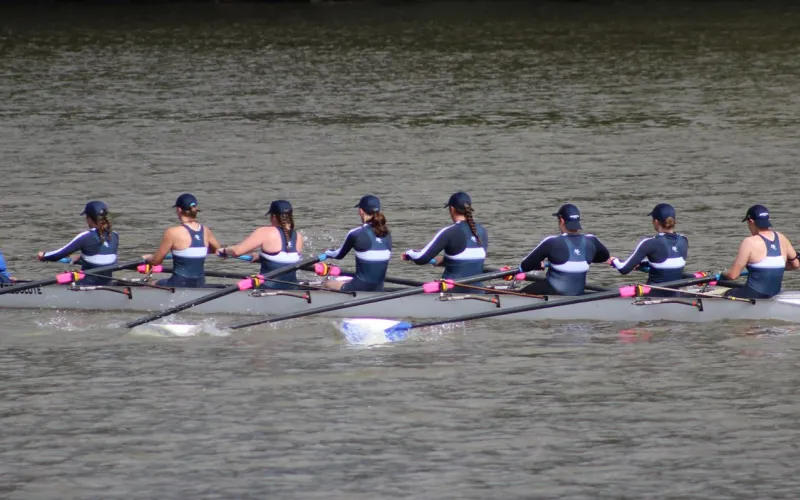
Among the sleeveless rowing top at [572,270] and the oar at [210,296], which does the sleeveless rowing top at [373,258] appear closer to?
the oar at [210,296]

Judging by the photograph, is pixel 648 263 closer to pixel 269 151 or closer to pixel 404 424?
pixel 404 424

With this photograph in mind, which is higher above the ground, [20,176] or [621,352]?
[20,176]

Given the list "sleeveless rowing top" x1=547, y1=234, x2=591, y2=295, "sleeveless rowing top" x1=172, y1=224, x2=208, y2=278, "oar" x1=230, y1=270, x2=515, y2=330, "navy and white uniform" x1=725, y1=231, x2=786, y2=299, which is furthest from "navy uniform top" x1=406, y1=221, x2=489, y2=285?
"navy and white uniform" x1=725, y1=231, x2=786, y2=299

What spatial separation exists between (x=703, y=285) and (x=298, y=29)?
3934cm

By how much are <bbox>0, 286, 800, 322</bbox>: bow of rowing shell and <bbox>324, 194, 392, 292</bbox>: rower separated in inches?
10.8

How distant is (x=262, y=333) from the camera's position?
18891mm

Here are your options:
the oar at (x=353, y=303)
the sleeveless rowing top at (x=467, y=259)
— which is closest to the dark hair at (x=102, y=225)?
the oar at (x=353, y=303)

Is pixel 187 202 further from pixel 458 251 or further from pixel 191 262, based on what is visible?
pixel 458 251

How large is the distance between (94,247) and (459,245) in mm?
4391

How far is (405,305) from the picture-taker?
1897 centimetres

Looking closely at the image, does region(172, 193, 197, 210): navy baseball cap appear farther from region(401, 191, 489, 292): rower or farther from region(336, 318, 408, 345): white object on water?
region(401, 191, 489, 292): rower

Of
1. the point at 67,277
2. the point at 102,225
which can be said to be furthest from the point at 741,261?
the point at 67,277

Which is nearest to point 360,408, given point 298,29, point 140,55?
point 140,55

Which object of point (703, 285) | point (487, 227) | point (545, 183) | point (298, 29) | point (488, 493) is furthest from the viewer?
point (298, 29)
